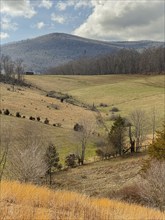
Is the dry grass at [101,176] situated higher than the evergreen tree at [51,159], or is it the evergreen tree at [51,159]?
the evergreen tree at [51,159]

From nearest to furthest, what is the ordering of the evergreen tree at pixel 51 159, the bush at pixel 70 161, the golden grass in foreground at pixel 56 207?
the golden grass in foreground at pixel 56 207
the evergreen tree at pixel 51 159
the bush at pixel 70 161

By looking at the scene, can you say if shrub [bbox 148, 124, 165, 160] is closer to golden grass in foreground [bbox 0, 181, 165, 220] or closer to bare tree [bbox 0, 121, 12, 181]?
bare tree [bbox 0, 121, 12, 181]

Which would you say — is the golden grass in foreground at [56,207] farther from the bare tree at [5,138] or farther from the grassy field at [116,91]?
the grassy field at [116,91]

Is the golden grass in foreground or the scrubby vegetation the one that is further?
the scrubby vegetation

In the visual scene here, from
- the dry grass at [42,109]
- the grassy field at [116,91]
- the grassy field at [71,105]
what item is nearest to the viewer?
the grassy field at [71,105]

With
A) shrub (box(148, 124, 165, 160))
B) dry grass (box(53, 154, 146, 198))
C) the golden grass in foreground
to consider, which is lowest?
dry grass (box(53, 154, 146, 198))

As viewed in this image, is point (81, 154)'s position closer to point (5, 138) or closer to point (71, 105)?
point (5, 138)

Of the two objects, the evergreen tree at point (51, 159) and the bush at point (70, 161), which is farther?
the bush at point (70, 161)

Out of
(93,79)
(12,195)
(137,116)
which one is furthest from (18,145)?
(93,79)

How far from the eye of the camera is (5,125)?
212ft

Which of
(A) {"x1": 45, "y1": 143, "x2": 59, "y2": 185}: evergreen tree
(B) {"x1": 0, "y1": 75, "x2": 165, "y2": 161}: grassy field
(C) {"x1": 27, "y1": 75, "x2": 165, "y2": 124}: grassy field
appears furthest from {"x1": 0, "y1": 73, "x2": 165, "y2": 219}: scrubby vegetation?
(C) {"x1": 27, "y1": 75, "x2": 165, "y2": 124}: grassy field

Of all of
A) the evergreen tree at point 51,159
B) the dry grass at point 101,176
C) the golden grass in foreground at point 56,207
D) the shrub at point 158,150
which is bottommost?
the dry grass at point 101,176

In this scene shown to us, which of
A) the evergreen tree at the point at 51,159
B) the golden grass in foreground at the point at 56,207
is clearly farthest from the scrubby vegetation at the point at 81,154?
the golden grass in foreground at the point at 56,207

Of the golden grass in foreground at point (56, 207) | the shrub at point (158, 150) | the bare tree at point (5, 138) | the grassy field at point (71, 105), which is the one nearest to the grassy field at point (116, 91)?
the grassy field at point (71, 105)
